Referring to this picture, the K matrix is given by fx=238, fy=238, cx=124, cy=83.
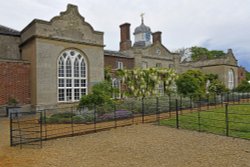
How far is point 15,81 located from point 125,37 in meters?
19.4

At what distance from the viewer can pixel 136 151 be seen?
795 centimetres

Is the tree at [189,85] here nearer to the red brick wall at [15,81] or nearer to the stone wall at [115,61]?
the stone wall at [115,61]

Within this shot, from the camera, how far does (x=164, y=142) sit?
9.16 m

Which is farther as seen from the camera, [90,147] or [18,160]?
[90,147]

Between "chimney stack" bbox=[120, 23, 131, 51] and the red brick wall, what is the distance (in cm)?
1727

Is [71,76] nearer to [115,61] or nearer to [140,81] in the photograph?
[140,81]

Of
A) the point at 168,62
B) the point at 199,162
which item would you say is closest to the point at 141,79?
the point at 168,62

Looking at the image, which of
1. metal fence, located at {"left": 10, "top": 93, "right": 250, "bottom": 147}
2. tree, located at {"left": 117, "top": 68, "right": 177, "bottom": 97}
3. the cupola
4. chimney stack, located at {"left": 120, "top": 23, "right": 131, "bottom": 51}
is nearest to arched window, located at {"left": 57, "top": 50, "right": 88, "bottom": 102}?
metal fence, located at {"left": 10, "top": 93, "right": 250, "bottom": 147}

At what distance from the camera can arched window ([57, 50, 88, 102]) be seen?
795 inches

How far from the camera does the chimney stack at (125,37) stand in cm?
3388

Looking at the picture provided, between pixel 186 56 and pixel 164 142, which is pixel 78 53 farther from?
pixel 186 56

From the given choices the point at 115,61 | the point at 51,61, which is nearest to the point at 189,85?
the point at 115,61

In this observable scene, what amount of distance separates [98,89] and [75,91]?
10.5 ft

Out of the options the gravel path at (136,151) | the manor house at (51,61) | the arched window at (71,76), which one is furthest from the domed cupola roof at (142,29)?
the gravel path at (136,151)
